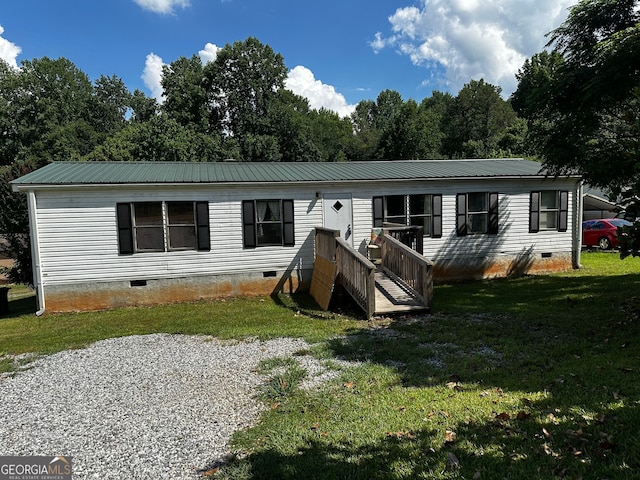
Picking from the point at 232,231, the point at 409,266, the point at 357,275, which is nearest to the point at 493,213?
the point at 409,266

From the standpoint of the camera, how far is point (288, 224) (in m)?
11.0

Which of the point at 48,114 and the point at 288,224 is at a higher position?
the point at 48,114

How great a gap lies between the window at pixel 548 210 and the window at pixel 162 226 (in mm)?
9869

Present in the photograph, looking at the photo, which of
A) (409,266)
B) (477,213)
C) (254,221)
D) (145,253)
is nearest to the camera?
(409,266)

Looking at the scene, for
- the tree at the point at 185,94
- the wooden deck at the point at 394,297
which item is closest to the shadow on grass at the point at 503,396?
the wooden deck at the point at 394,297

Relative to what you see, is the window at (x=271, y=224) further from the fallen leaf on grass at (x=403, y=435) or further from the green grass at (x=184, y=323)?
the fallen leaf on grass at (x=403, y=435)

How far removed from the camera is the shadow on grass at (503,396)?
293 centimetres

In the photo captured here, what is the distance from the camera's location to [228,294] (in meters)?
10.7

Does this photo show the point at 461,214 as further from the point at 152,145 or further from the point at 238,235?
the point at 152,145

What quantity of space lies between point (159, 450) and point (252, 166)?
10.1m

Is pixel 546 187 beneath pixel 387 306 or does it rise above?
above

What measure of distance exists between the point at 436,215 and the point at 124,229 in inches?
334

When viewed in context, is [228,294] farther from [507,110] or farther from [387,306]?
[507,110]

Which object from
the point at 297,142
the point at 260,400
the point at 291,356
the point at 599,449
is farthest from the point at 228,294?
the point at 297,142
